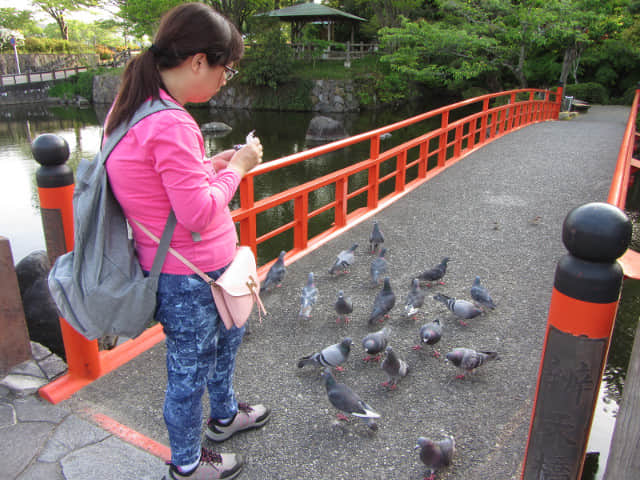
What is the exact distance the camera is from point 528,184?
776 centimetres

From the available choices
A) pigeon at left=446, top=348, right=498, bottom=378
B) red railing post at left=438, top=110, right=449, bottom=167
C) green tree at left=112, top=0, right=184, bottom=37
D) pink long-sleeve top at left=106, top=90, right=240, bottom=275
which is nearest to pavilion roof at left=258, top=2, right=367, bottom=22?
green tree at left=112, top=0, right=184, bottom=37

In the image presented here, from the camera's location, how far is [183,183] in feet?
5.14

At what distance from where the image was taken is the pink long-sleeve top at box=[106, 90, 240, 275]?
1.54 metres

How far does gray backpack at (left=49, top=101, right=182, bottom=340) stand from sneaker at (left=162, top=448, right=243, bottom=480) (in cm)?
64

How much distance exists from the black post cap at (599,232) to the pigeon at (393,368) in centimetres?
165

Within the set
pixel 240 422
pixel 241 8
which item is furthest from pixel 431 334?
pixel 241 8

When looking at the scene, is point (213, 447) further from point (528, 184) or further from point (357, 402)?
point (528, 184)

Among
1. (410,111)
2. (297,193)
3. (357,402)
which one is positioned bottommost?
(410,111)

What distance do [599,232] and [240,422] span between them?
6.09 ft

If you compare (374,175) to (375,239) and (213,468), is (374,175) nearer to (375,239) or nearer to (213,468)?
(375,239)

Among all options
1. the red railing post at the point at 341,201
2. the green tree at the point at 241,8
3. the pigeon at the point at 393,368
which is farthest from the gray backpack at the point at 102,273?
the green tree at the point at 241,8

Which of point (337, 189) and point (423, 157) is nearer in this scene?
point (337, 189)

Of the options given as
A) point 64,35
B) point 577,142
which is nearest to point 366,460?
point 577,142

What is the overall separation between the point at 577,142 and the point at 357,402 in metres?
11.4
